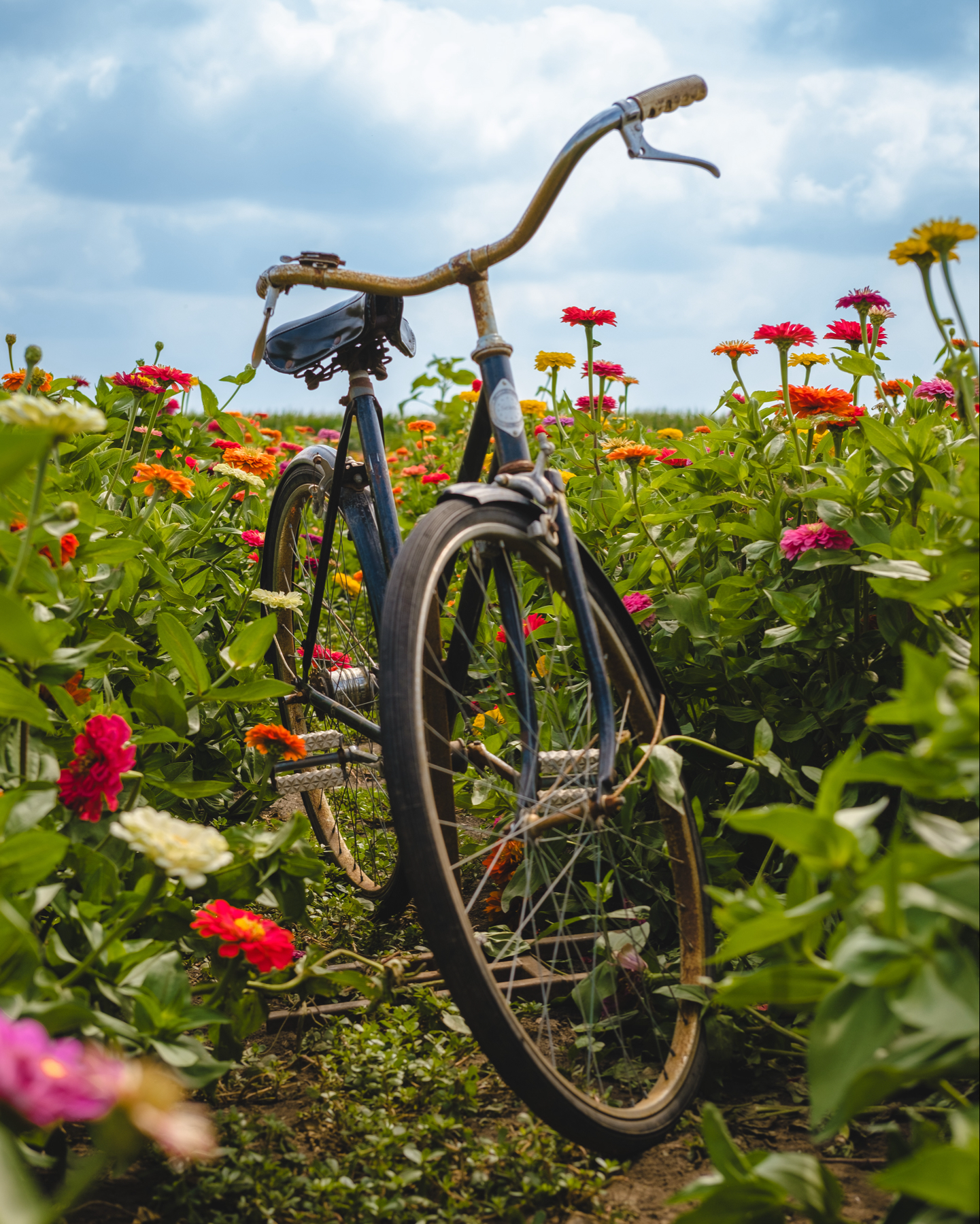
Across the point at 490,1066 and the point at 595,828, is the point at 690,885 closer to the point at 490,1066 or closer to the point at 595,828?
the point at 595,828

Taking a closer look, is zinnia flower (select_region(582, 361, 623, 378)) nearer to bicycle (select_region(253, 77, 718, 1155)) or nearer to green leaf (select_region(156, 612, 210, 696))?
bicycle (select_region(253, 77, 718, 1155))

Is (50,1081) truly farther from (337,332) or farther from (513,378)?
(337,332)

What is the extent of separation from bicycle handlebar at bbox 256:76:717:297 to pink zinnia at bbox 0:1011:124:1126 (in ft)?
4.52

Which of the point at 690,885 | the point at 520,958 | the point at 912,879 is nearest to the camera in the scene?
the point at 912,879

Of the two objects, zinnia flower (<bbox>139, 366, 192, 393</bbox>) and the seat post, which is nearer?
the seat post

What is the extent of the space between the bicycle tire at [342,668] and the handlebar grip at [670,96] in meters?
1.09

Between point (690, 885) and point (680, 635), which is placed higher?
point (680, 635)

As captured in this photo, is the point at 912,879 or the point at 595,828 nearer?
the point at 912,879

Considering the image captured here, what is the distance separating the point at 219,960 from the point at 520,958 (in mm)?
726

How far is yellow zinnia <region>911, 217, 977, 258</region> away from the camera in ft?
4.44

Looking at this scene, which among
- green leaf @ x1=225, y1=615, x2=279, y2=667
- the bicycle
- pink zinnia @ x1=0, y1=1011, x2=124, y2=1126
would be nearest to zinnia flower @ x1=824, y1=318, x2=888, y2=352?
the bicycle

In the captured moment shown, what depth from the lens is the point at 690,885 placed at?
70.2 inches

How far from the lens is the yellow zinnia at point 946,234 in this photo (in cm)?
135

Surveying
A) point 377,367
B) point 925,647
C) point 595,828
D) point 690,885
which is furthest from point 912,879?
point 377,367
